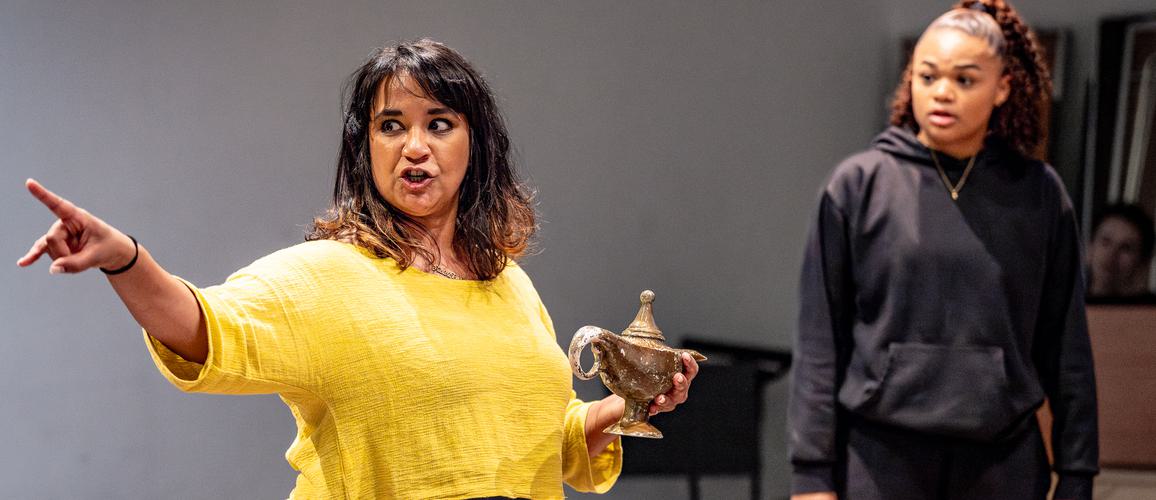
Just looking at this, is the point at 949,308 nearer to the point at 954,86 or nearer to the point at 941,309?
the point at 941,309

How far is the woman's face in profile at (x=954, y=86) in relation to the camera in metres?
2.21

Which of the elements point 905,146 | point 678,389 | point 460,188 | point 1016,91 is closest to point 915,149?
point 905,146

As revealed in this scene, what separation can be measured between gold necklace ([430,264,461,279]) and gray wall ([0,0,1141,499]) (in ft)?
4.27

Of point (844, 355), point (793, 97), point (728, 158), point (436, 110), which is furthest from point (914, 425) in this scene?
point (793, 97)

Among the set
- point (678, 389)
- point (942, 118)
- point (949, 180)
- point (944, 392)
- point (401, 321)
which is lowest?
point (944, 392)

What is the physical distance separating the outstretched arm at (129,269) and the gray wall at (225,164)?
1412 mm

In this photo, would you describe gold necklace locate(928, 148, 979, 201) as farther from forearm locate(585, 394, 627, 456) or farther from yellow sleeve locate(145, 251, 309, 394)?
yellow sleeve locate(145, 251, 309, 394)

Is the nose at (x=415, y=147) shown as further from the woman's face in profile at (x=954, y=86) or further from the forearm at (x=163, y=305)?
the woman's face in profile at (x=954, y=86)

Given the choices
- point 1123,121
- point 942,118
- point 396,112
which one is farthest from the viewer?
point 1123,121

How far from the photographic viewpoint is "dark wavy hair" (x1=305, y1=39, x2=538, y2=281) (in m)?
1.51

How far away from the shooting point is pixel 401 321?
142cm

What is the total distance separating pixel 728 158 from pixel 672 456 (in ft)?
3.73

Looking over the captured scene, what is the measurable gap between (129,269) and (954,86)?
157cm

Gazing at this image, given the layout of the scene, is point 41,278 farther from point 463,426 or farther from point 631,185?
point 631,185
